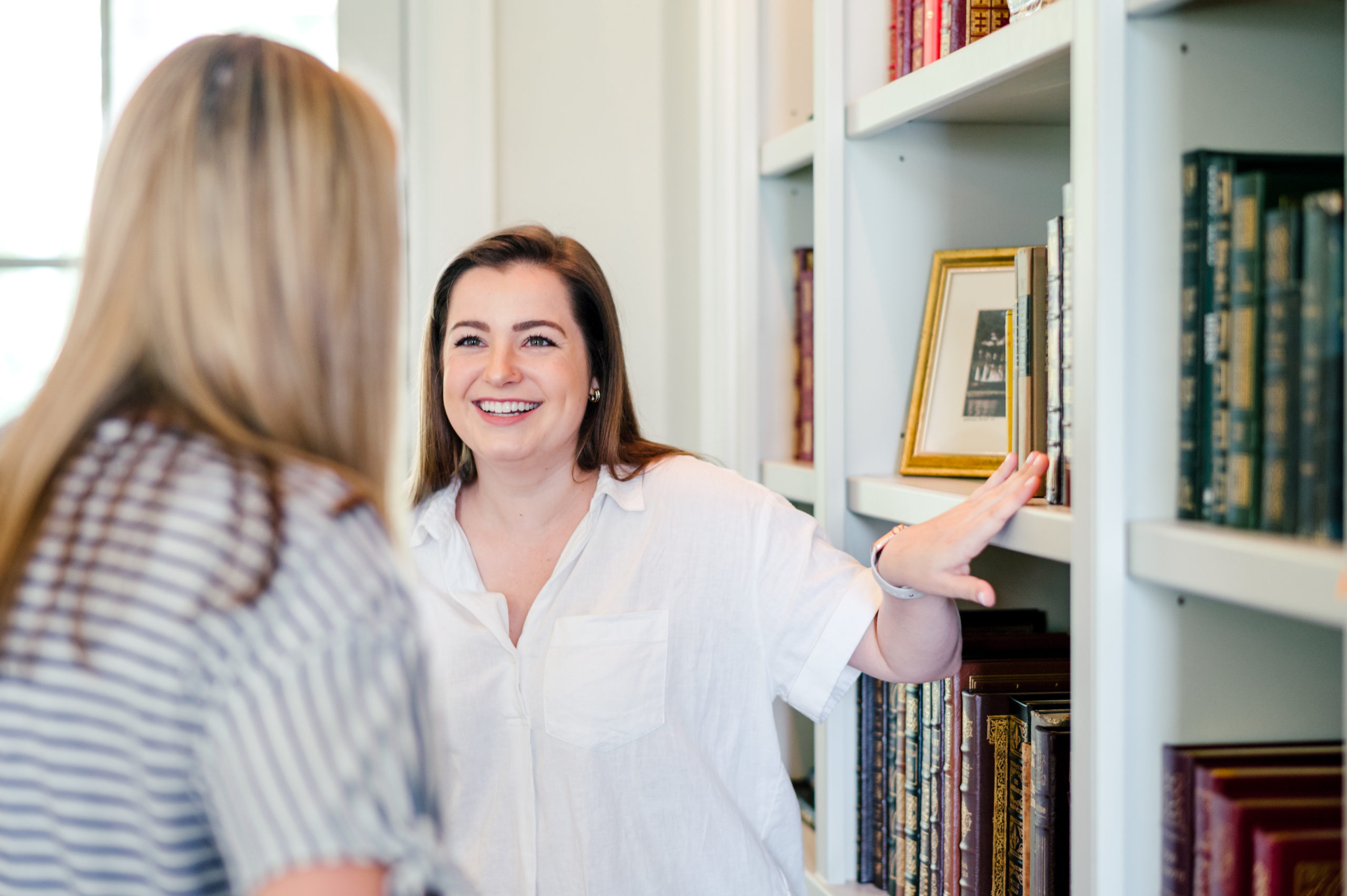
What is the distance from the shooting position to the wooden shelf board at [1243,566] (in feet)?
2.27

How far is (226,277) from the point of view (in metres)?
0.64

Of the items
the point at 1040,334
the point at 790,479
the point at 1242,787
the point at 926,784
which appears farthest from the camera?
the point at 790,479

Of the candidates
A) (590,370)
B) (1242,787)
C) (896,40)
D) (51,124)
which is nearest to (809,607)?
(590,370)

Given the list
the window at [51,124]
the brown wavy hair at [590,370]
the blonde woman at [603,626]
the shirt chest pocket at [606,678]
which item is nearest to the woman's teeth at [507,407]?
the blonde woman at [603,626]

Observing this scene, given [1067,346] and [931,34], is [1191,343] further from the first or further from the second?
[931,34]

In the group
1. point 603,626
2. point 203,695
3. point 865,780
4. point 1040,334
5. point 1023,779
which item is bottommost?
point 865,780

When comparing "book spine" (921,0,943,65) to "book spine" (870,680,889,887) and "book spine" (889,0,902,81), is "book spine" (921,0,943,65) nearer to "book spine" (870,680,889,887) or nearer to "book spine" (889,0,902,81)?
"book spine" (889,0,902,81)

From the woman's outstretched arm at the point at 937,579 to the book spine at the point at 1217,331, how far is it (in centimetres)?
23

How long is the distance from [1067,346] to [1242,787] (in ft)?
1.27

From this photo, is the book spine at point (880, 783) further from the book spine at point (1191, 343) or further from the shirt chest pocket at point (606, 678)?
the book spine at point (1191, 343)

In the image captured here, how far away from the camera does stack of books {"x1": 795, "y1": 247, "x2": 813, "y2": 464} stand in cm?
→ 173

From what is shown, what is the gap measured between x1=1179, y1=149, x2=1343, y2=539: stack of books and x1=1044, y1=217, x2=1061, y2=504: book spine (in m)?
0.17

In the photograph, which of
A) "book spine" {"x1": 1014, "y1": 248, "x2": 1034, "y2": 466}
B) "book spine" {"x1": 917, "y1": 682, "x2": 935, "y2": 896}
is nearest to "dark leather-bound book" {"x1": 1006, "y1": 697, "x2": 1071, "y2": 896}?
"book spine" {"x1": 917, "y1": 682, "x2": 935, "y2": 896}

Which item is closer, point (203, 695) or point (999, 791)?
point (203, 695)
